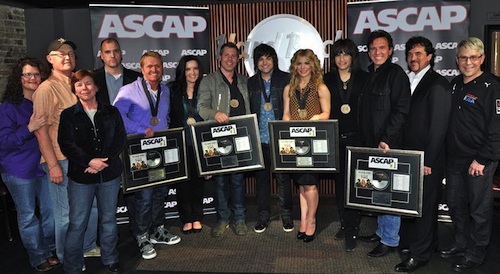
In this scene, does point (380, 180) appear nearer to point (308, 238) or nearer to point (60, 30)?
point (308, 238)

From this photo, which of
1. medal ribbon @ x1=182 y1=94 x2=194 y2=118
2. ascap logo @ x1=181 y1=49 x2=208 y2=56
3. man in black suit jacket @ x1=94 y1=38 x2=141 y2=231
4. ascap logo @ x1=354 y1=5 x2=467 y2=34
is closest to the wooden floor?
man in black suit jacket @ x1=94 y1=38 x2=141 y2=231

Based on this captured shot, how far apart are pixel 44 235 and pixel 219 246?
1.63 m

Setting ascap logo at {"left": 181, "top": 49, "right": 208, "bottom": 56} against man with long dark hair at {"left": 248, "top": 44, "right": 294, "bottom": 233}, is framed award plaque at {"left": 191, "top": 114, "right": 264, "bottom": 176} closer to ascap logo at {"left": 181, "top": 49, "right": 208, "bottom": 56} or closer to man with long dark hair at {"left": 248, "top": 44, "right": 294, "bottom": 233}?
man with long dark hair at {"left": 248, "top": 44, "right": 294, "bottom": 233}

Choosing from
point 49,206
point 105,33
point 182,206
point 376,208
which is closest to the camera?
point 376,208

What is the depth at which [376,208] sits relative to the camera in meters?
3.62

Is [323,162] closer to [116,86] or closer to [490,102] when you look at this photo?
[490,102]

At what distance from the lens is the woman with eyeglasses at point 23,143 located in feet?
11.6

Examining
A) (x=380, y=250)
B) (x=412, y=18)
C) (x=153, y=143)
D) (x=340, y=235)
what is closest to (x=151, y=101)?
(x=153, y=143)

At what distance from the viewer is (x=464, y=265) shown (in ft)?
11.8

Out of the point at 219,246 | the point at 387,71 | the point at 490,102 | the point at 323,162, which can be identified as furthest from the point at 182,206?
the point at 490,102

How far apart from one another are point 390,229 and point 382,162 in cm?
72

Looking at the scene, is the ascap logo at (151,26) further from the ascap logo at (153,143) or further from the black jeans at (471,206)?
the black jeans at (471,206)

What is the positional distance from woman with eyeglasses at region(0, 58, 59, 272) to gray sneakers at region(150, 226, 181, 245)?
3.55 ft

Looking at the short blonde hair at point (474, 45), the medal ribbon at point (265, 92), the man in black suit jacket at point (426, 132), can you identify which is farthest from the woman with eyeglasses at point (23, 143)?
the short blonde hair at point (474, 45)
